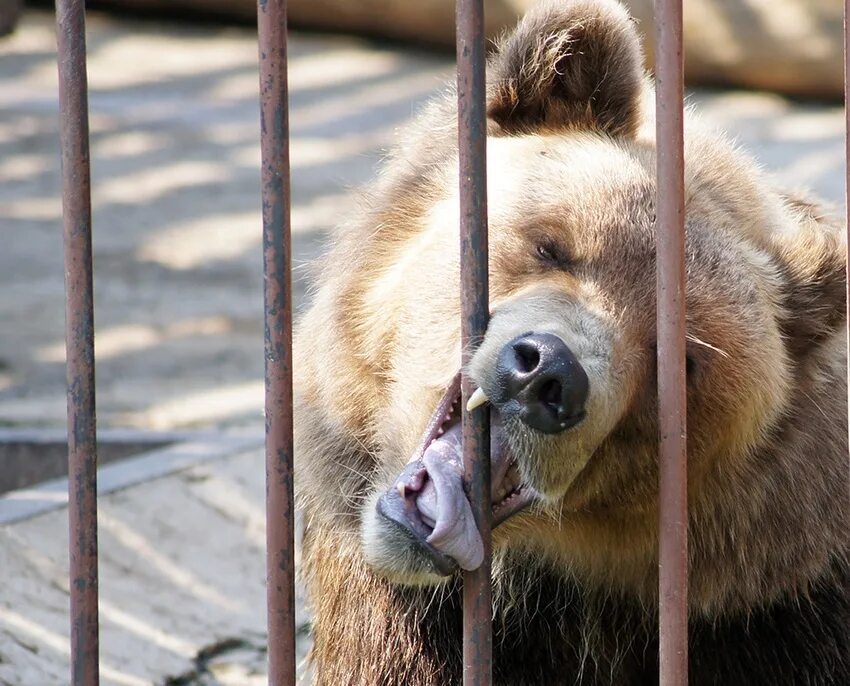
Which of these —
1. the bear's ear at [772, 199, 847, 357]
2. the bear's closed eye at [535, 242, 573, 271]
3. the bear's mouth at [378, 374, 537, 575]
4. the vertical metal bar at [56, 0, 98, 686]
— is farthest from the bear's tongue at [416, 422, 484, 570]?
the bear's ear at [772, 199, 847, 357]

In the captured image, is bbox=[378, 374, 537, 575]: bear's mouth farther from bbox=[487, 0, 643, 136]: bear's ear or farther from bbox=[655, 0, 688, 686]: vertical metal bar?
bbox=[487, 0, 643, 136]: bear's ear

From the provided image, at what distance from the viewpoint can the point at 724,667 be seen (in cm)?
351

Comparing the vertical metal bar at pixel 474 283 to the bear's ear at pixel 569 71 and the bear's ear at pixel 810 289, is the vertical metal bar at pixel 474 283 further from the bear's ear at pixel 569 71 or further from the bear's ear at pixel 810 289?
the bear's ear at pixel 810 289

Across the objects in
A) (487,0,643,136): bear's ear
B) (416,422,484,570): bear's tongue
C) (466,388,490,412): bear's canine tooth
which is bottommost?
(416,422,484,570): bear's tongue

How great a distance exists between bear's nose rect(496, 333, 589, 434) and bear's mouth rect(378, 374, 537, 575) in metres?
0.11

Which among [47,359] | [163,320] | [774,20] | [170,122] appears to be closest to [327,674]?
[47,359]

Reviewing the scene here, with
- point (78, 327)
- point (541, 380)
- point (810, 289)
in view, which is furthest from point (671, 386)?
point (78, 327)

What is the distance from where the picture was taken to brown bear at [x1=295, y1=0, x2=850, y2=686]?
9.81 ft

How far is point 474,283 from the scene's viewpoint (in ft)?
8.36

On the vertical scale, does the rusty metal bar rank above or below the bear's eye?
below

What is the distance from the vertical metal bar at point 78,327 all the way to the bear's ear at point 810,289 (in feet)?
5.68

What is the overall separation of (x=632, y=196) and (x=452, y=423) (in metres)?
0.72

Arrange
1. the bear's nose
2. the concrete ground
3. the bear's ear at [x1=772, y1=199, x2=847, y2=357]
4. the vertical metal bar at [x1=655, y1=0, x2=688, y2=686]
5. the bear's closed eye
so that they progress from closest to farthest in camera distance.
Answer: the vertical metal bar at [x1=655, y1=0, x2=688, y2=686]
the bear's nose
the bear's closed eye
the bear's ear at [x1=772, y1=199, x2=847, y2=357]
the concrete ground

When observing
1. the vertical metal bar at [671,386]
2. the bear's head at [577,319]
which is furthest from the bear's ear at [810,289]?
the vertical metal bar at [671,386]
